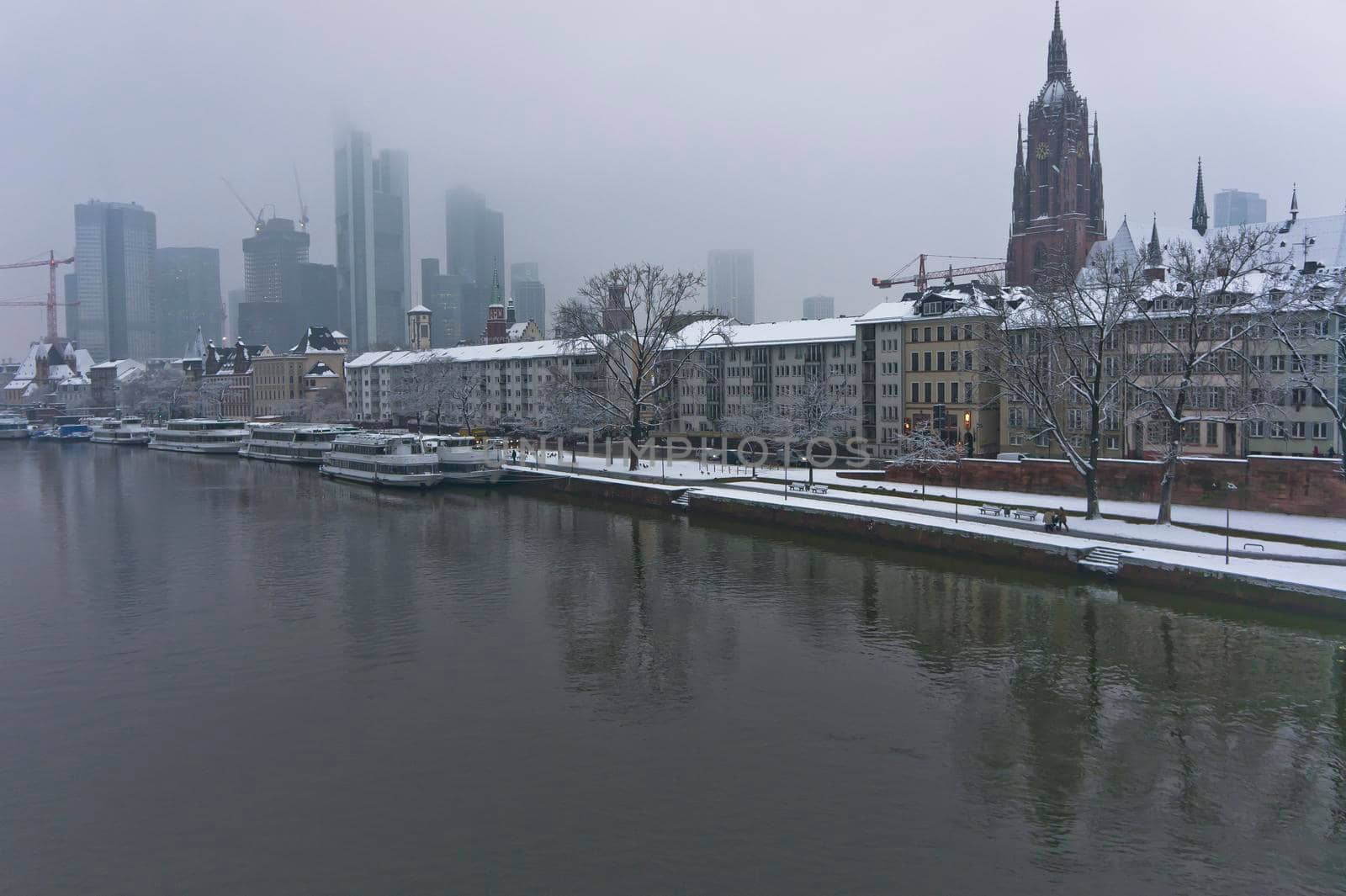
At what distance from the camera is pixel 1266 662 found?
31.8 metres

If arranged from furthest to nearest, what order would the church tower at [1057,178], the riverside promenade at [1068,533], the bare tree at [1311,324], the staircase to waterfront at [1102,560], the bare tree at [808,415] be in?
the church tower at [1057,178] < the bare tree at [808,415] < the bare tree at [1311,324] < the staircase to waterfront at [1102,560] < the riverside promenade at [1068,533]

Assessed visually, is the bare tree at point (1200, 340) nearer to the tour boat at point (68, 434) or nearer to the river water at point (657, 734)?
the river water at point (657, 734)

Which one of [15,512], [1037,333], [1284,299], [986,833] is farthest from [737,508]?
Answer: [15,512]

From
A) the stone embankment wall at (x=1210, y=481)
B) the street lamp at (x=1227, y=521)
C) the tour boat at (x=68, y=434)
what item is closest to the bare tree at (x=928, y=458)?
the stone embankment wall at (x=1210, y=481)

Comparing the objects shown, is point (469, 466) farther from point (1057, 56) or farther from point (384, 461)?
point (1057, 56)

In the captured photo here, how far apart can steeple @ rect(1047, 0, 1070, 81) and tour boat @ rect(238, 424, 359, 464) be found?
96.0 metres

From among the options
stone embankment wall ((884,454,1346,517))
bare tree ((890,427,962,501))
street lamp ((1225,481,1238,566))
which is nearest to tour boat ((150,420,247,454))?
bare tree ((890,427,962,501))

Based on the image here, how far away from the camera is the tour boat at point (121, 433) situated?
156 meters

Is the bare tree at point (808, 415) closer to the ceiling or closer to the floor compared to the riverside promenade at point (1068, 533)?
closer to the ceiling

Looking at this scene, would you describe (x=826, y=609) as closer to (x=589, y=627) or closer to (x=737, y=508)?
(x=589, y=627)

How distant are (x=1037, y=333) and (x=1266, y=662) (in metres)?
31.7

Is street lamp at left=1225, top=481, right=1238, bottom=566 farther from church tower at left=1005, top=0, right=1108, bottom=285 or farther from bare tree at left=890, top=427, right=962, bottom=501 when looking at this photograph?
church tower at left=1005, top=0, right=1108, bottom=285

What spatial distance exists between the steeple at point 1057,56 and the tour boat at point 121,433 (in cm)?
13477

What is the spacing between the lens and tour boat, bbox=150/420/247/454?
13400cm
